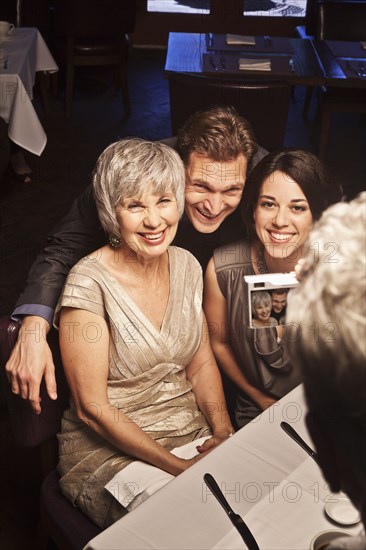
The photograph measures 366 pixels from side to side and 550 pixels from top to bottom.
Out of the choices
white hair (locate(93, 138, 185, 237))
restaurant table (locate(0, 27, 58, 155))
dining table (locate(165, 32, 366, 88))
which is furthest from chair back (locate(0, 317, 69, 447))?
restaurant table (locate(0, 27, 58, 155))

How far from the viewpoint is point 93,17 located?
5809 mm

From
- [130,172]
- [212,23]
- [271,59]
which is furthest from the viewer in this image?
[212,23]

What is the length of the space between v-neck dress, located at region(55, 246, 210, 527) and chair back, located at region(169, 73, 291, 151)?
21.9 inches

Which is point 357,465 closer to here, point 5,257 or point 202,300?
point 202,300

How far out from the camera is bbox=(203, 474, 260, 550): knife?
1567 mm

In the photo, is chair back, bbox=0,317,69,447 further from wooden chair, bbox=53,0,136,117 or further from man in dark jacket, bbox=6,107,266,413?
wooden chair, bbox=53,0,136,117

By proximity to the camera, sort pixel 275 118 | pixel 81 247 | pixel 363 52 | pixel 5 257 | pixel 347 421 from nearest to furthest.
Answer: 1. pixel 347 421
2. pixel 81 247
3. pixel 275 118
4. pixel 5 257
5. pixel 363 52

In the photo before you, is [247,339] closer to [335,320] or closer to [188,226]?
[188,226]

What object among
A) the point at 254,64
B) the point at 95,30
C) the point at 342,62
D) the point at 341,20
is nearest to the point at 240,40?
the point at 254,64

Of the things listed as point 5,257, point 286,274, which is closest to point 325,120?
point 5,257

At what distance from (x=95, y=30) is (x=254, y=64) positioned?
75.3 inches

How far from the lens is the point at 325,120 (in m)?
5.05

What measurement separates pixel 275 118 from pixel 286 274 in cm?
70

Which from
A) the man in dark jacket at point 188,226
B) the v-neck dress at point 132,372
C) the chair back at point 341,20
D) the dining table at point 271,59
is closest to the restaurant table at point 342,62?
the dining table at point 271,59
